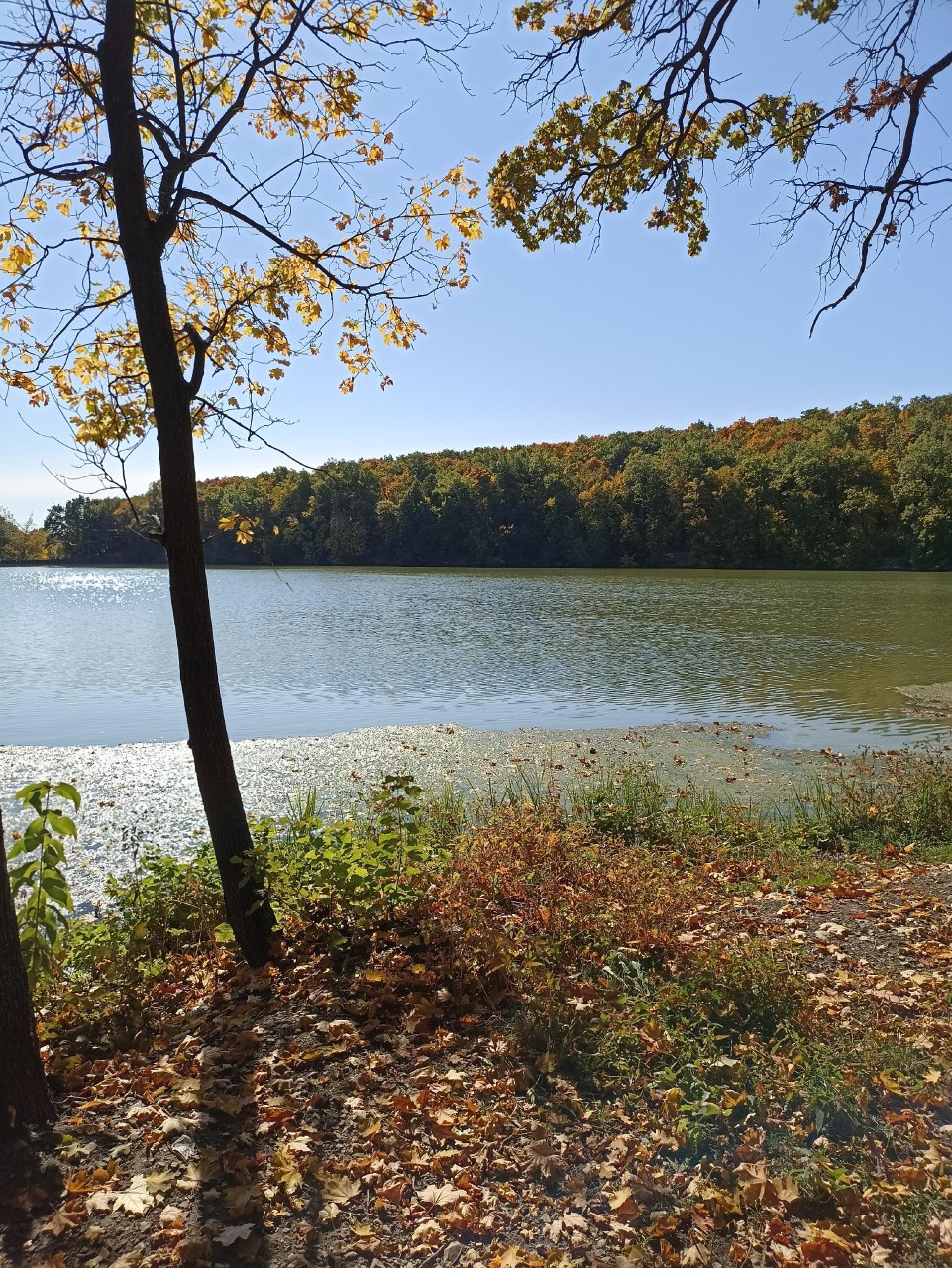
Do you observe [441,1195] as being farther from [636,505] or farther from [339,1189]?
[636,505]

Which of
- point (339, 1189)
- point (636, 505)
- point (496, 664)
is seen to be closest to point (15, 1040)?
point (339, 1189)

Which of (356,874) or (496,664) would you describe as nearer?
(356,874)

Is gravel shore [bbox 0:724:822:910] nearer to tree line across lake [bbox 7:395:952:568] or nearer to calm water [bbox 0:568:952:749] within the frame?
calm water [bbox 0:568:952:749]

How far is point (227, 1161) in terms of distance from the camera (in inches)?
131

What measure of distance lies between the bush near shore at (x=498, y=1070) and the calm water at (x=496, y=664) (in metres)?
2.51

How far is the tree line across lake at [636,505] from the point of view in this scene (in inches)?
3100

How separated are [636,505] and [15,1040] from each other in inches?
3709

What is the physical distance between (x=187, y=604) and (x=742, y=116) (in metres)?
5.62

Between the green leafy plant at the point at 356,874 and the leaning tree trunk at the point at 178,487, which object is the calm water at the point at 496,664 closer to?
the leaning tree trunk at the point at 178,487

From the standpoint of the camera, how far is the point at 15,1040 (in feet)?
11.3

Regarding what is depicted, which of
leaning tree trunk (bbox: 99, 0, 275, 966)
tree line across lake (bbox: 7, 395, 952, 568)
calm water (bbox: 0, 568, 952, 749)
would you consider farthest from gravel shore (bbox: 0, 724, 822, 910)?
tree line across lake (bbox: 7, 395, 952, 568)

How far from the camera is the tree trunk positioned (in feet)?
11.0

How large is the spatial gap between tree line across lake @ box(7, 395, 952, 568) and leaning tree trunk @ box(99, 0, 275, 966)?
72.3m

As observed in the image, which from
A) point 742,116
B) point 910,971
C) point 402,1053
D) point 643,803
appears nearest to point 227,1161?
point 402,1053
